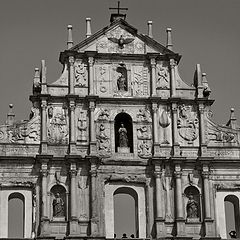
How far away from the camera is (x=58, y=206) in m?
30.0

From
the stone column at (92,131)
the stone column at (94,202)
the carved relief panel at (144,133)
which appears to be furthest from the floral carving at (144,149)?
the stone column at (94,202)

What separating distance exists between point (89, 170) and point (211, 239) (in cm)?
474

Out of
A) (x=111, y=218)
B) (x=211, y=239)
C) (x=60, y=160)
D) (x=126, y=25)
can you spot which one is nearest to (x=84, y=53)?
(x=126, y=25)

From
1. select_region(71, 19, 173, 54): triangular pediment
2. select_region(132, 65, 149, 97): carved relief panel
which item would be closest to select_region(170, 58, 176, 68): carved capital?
select_region(71, 19, 173, 54): triangular pediment

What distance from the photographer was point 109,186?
30453 mm

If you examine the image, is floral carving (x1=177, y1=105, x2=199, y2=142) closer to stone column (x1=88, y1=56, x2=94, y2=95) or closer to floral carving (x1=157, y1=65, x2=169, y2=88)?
floral carving (x1=157, y1=65, x2=169, y2=88)

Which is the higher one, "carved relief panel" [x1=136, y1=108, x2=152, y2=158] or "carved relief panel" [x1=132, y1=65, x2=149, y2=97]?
"carved relief panel" [x1=132, y1=65, x2=149, y2=97]

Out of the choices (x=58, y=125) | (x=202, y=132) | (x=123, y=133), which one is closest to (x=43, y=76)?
(x=58, y=125)

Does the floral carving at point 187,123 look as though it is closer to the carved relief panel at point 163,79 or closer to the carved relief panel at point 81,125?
the carved relief panel at point 163,79

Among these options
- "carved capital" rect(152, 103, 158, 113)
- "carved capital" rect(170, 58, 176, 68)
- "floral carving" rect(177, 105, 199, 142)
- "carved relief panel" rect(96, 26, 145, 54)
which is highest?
"carved relief panel" rect(96, 26, 145, 54)

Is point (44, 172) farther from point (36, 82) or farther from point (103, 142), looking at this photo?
point (36, 82)

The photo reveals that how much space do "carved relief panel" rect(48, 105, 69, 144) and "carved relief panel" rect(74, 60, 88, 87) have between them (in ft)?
3.62

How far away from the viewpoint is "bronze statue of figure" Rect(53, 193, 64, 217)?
98.1 feet

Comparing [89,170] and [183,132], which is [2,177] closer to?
[89,170]
